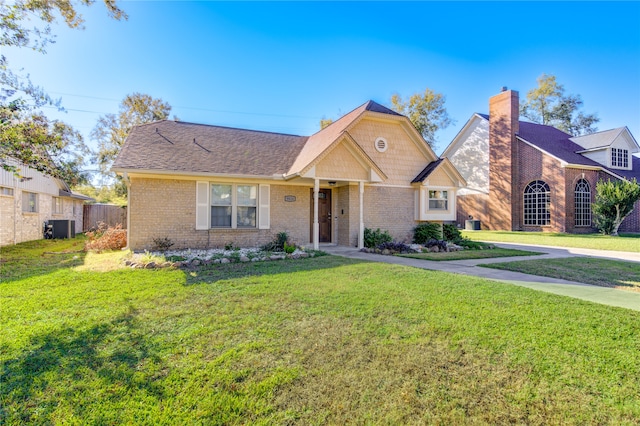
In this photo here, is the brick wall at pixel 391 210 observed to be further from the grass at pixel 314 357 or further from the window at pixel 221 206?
the grass at pixel 314 357

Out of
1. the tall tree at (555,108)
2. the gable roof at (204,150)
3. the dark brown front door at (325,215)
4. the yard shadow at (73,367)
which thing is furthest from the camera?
the tall tree at (555,108)

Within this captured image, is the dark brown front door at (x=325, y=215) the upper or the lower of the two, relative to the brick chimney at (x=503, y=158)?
lower

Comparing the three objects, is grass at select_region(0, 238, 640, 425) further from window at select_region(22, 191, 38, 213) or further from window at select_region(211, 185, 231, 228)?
window at select_region(22, 191, 38, 213)

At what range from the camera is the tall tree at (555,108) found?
110 ft

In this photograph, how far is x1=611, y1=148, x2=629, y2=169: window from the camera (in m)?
21.6

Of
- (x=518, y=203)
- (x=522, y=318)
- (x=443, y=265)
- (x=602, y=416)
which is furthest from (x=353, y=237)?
(x=518, y=203)

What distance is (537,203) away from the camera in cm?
2092

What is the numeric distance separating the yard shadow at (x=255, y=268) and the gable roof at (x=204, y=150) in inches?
162

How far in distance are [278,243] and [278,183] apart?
234 cm

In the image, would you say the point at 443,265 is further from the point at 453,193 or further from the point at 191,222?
the point at 191,222

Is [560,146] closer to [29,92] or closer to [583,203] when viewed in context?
[583,203]

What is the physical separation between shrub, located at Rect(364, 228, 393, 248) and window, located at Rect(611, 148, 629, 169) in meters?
19.7

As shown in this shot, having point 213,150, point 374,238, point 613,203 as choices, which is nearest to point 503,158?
point 613,203

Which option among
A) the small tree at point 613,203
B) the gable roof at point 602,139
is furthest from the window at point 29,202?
the gable roof at point 602,139
